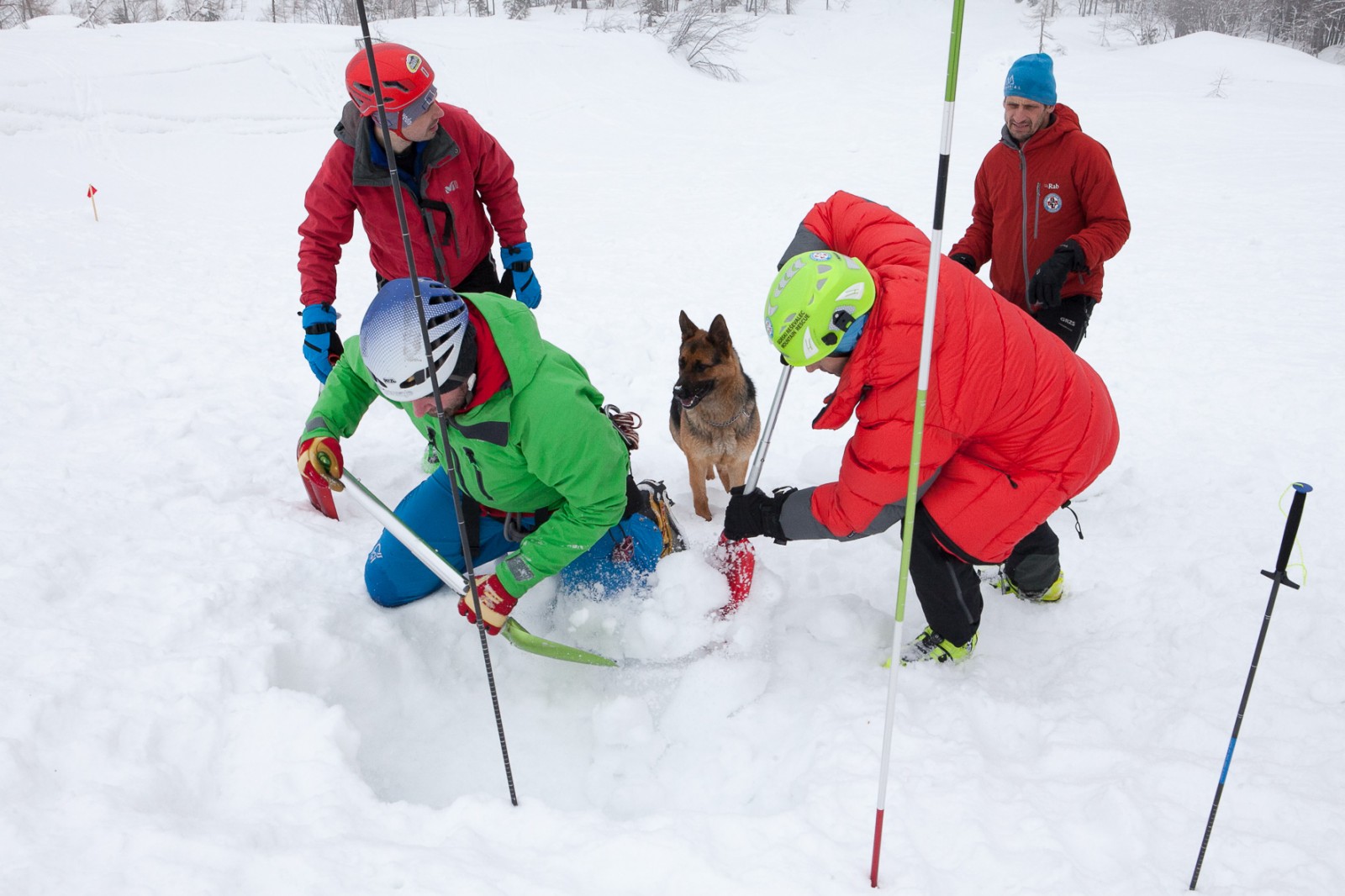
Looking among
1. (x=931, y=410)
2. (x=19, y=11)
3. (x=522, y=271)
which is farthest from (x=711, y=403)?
(x=19, y=11)

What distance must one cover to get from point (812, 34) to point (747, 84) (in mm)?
12587

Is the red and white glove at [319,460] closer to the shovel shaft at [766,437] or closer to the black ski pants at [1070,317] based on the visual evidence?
the shovel shaft at [766,437]

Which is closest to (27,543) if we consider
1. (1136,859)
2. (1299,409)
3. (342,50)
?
(1136,859)

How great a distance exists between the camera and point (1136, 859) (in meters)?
2.05

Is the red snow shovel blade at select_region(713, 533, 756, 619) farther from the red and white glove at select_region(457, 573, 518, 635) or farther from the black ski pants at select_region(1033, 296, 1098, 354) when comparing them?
the black ski pants at select_region(1033, 296, 1098, 354)

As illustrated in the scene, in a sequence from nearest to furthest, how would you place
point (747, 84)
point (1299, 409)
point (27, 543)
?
point (27, 543)
point (1299, 409)
point (747, 84)

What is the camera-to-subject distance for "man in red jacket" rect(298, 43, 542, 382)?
3.00 meters

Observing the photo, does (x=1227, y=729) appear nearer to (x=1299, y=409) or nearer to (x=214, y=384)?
(x=1299, y=409)

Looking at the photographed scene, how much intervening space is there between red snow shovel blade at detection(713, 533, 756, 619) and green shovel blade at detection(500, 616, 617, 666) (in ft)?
1.83

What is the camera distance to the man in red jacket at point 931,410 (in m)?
2.13

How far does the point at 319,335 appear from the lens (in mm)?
3447

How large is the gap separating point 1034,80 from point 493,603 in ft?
9.77

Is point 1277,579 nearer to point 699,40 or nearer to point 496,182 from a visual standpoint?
point 496,182

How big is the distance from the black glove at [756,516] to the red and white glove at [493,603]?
818 millimetres
